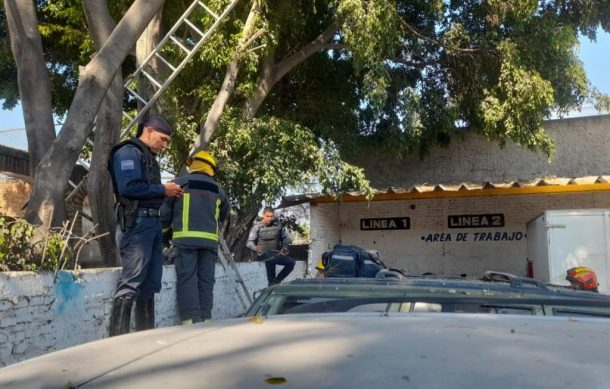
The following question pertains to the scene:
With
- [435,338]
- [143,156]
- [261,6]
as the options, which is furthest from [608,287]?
[435,338]

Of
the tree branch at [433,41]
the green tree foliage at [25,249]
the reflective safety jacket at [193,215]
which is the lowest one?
the green tree foliage at [25,249]

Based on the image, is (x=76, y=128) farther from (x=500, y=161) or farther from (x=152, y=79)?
(x=500, y=161)

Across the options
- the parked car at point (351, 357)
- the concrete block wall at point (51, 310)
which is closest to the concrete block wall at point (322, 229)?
the concrete block wall at point (51, 310)

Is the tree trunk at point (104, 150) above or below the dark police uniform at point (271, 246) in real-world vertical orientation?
above

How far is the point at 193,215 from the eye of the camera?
5387 millimetres

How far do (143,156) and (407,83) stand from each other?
7.62 m

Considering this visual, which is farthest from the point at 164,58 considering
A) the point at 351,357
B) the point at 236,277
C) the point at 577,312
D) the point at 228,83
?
the point at 351,357

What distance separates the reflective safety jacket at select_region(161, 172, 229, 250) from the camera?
5355mm

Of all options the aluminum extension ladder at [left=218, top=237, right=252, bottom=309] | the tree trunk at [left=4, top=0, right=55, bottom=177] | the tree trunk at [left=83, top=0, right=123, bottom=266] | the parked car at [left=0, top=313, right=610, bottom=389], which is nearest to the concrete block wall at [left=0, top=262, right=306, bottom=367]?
the tree trunk at [left=83, top=0, right=123, bottom=266]

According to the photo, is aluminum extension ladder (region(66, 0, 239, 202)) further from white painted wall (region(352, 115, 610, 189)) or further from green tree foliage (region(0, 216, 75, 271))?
white painted wall (region(352, 115, 610, 189))

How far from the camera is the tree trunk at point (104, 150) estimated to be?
6262 mm

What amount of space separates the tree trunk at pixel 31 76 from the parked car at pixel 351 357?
4344 millimetres

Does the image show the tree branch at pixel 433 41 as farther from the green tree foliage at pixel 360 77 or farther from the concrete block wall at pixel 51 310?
the concrete block wall at pixel 51 310

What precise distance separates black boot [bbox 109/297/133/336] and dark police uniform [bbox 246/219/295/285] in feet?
17.3
